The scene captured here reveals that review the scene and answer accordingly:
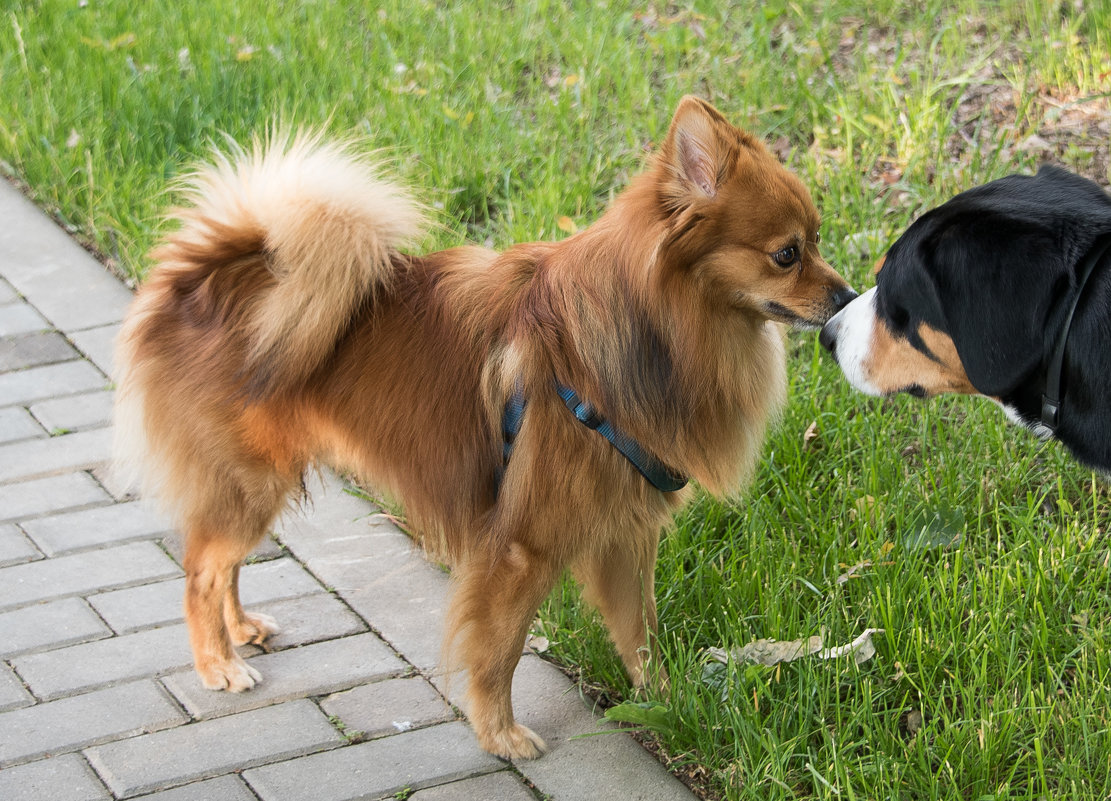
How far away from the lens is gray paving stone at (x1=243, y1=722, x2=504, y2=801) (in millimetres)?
2756

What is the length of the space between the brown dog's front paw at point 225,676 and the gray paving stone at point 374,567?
0.42 metres

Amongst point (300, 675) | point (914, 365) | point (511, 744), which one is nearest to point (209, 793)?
point (300, 675)

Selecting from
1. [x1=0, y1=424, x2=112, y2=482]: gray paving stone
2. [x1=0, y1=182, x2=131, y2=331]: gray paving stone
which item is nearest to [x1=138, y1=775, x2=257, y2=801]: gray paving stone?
[x1=0, y1=424, x2=112, y2=482]: gray paving stone

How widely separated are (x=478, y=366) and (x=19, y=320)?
2.85m

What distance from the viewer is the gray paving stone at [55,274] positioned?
485 cm

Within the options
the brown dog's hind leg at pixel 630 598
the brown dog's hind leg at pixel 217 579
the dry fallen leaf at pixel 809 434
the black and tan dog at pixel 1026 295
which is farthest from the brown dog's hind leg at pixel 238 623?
the black and tan dog at pixel 1026 295

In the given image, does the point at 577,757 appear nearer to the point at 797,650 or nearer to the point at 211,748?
the point at 797,650

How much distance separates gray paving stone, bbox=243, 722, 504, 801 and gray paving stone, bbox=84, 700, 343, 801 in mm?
43

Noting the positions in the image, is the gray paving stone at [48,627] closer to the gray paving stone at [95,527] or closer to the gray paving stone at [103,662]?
the gray paving stone at [103,662]

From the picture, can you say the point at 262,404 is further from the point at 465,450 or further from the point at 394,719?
the point at 394,719

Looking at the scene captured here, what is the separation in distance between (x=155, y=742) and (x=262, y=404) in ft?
2.96

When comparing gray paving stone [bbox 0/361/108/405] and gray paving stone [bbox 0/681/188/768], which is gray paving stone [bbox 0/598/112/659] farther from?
gray paving stone [bbox 0/361/108/405]

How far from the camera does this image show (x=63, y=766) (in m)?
2.80

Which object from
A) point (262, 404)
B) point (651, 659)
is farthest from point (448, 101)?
point (651, 659)
